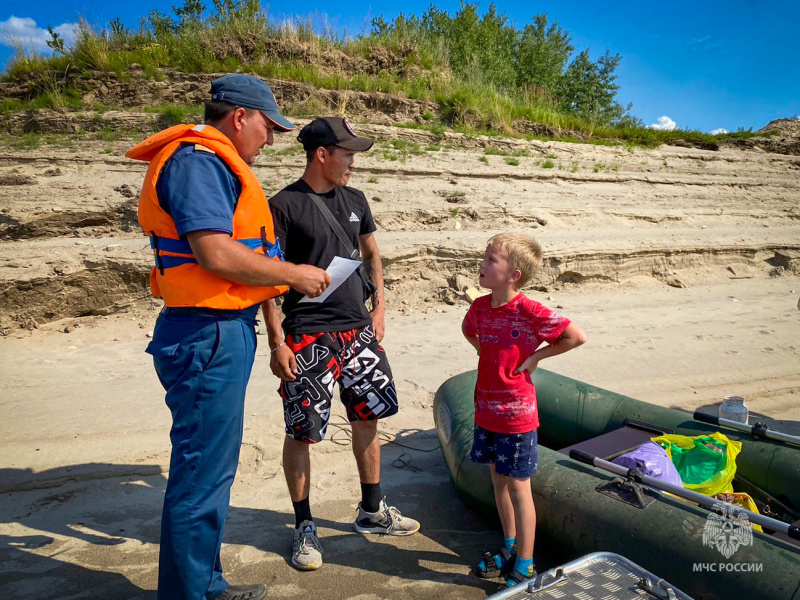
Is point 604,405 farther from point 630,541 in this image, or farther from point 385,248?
point 385,248

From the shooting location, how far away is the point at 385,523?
3.31 meters

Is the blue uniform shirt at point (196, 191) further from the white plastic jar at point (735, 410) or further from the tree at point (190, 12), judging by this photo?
the tree at point (190, 12)

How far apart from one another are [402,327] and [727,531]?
5082mm

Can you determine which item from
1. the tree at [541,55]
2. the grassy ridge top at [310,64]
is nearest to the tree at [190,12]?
the grassy ridge top at [310,64]

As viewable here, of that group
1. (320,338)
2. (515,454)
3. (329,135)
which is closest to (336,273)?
(320,338)

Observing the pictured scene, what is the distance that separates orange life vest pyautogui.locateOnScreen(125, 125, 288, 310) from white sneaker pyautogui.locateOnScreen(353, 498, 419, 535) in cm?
156

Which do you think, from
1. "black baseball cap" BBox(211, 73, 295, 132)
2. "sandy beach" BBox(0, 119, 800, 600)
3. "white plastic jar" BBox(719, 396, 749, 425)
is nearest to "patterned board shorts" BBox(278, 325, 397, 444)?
"sandy beach" BBox(0, 119, 800, 600)

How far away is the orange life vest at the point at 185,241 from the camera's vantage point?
2260 mm

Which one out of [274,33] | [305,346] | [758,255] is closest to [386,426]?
[305,346]

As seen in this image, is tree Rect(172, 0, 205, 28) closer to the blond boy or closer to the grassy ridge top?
the grassy ridge top

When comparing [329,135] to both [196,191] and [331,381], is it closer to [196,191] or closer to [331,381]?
[196,191]

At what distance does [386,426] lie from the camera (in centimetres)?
483

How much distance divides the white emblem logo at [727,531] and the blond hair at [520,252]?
1.24 m

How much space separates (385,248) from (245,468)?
15.0 ft
